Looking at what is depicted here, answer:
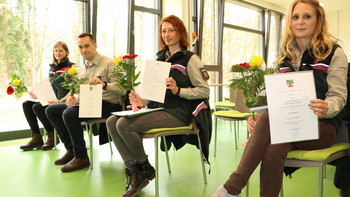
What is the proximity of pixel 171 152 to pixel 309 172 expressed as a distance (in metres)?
1.46

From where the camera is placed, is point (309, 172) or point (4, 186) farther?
point (309, 172)

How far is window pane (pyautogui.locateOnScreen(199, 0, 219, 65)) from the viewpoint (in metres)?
6.78

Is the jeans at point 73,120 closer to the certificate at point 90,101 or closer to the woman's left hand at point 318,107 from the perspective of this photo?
the certificate at point 90,101

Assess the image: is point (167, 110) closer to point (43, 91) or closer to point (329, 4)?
point (43, 91)

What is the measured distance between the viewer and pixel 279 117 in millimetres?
1324

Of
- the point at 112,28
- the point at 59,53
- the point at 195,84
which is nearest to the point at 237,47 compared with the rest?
the point at 112,28

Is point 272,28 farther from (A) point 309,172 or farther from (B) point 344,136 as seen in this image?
(B) point 344,136

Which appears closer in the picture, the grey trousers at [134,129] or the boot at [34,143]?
the grey trousers at [134,129]

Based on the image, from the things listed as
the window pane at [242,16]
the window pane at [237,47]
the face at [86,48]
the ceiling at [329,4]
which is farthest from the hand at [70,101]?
the ceiling at [329,4]

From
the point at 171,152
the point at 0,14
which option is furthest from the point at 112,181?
the point at 0,14

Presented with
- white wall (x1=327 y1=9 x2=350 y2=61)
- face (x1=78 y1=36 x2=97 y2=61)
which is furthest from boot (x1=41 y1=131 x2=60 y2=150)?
white wall (x1=327 y1=9 x2=350 y2=61)

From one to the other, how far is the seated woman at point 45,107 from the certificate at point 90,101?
941 mm

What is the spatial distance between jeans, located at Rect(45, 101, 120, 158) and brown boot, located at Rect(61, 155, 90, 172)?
4cm

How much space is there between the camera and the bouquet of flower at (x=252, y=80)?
1.54 meters
